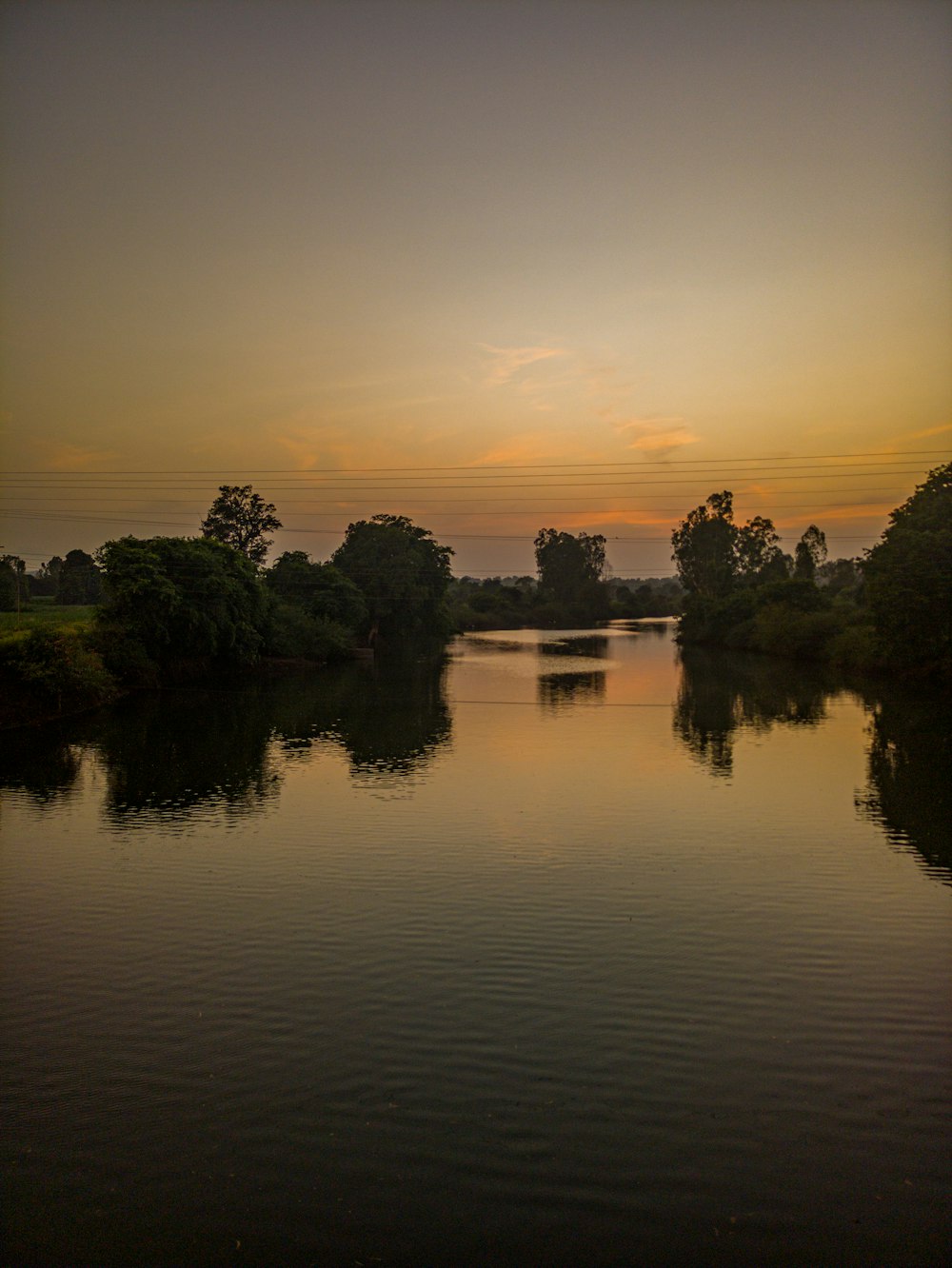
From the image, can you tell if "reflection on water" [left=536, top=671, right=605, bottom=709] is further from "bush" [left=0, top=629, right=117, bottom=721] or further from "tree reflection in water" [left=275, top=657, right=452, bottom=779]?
"bush" [left=0, top=629, right=117, bottom=721]

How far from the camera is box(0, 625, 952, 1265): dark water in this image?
292 inches

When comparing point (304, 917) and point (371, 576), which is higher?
point (371, 576)

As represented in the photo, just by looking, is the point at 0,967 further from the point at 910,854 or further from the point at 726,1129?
the point at 910,854

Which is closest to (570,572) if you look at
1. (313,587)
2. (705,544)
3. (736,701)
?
(705,544)

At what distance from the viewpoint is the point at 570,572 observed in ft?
573

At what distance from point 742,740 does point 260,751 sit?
18.4 meters

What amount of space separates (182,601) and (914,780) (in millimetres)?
37426

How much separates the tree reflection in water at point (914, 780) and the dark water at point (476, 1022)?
177 mm

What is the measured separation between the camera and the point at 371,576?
90000 millimetres

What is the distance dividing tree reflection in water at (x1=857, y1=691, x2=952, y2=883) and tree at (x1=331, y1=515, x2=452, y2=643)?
183 feet

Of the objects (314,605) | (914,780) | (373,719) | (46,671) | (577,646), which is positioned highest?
(314,605)

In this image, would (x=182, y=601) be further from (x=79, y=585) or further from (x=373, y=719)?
(x=79, y=585)

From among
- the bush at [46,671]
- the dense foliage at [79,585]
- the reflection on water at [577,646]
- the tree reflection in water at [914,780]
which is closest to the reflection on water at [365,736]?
the tree reflection in water at [914,780]

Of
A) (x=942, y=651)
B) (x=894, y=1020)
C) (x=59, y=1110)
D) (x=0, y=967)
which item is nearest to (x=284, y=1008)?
(x=59, y=1110)
